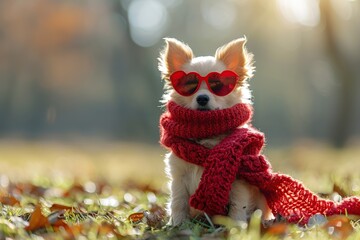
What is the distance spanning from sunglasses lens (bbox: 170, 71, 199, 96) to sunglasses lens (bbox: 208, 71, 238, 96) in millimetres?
90


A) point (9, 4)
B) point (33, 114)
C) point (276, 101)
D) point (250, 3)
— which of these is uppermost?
point (250, 3)

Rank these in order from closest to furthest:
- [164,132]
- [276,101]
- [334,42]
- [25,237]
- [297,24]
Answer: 1. [25,237]
2. [164,132]
3. [334,42]
4. [297,24]
5. [276,101]

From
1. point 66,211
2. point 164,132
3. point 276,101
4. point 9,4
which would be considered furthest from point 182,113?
point 276,101

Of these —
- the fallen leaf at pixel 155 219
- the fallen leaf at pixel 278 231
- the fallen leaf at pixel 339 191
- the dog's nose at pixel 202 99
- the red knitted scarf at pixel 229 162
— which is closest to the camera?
the fallen leaf at pixel 278 231

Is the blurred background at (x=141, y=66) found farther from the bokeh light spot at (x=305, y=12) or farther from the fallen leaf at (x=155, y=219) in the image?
the fallen leaf at (x=155, y=219)

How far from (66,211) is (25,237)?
861mm

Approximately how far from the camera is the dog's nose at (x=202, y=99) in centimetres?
351

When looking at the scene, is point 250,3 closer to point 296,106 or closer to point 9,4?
point 296,106

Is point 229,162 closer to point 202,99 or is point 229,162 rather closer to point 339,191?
point 202,99

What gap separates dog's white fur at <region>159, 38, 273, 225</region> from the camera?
3516mm

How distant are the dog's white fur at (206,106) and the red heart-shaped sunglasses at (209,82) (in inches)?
1.3

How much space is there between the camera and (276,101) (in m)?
30.6

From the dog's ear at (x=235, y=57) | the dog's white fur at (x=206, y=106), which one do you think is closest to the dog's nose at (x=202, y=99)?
the dog's white fur at (x=206, y=106)

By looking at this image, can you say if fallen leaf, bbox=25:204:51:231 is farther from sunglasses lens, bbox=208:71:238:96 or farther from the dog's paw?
sunglasses lens, bbox=208:71:238:96
